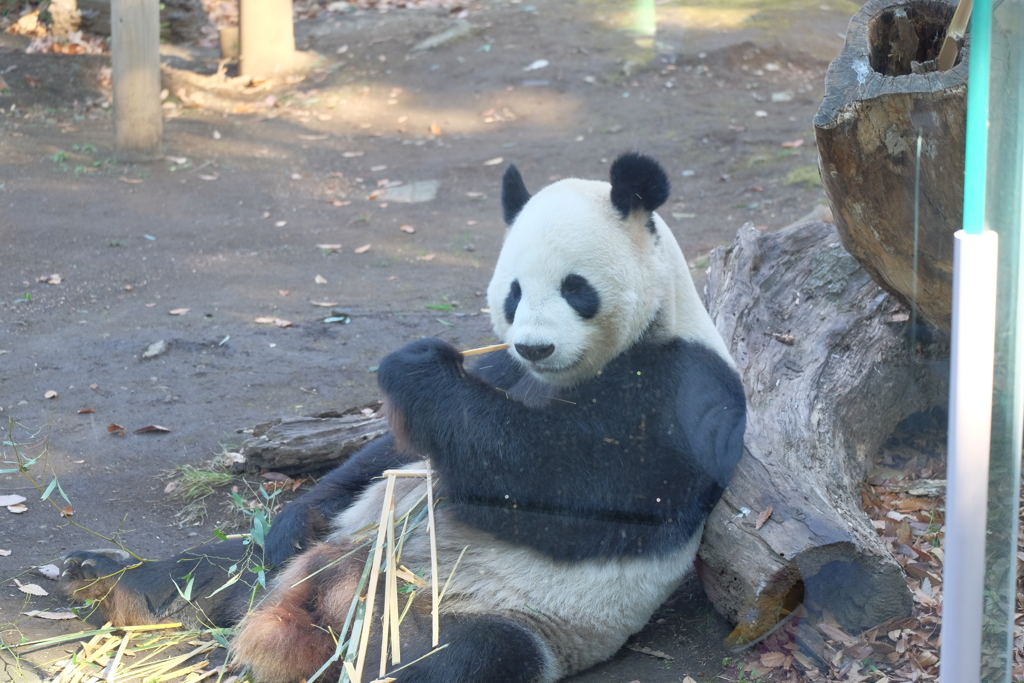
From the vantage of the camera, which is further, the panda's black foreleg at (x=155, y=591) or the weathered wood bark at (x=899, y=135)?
the panda's black foreleg at (x=155, y=591)

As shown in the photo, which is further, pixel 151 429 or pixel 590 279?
pixel 151 429

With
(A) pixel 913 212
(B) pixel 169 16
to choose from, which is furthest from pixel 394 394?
(B) pixel 169 16

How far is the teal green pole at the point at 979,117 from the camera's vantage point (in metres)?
1.58

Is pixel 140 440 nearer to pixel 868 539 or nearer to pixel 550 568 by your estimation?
pixel 550 568

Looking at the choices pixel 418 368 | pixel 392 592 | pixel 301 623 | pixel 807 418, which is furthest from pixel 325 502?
pixel 807 418

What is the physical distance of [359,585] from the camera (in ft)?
8.89

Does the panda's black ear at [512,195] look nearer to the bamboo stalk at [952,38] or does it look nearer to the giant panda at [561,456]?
the giant panda at [561,456]

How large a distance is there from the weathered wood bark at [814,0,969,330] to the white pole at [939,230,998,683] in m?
1.05

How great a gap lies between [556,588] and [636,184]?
1302 millimetres

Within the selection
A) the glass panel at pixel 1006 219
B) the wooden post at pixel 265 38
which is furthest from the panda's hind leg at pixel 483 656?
the wooden post at pixel 265 38

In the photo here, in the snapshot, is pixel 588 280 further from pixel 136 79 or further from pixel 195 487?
pixel 136 79

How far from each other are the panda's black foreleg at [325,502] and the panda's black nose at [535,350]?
0.75m

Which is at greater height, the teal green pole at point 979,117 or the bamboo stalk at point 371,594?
the teal green pole at point 979,117

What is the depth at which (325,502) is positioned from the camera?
3.38 meters
